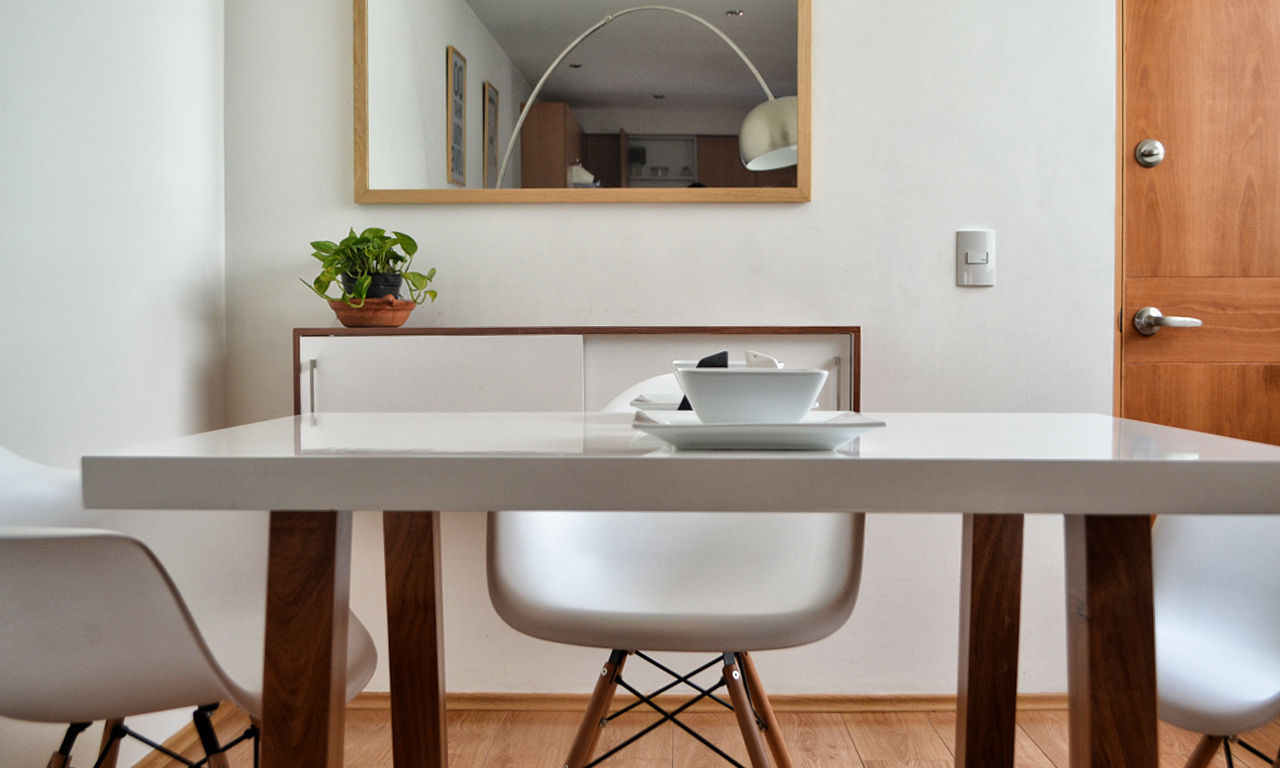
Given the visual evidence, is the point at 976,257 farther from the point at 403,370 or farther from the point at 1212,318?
the point at 403,370

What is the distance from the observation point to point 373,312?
2.03 metres

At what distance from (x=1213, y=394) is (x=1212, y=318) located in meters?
0.18

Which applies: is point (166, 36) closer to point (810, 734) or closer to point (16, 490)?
point (16, 490)

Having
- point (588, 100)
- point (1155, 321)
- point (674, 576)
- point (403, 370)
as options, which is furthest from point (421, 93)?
point (1155, 321)

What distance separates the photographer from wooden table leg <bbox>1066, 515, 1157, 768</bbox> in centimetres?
74

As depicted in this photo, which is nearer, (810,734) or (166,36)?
(166,36)

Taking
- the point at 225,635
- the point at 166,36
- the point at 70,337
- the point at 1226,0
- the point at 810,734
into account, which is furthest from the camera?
the point at 1226,0

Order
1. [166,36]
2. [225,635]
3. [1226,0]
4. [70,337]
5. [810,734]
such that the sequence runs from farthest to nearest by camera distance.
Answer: [1226,0]
[810,734]
[166,36]
[70,337]
[225,635]

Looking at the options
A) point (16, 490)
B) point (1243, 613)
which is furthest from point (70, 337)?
point (1243, 613)

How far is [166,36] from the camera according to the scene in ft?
6.42

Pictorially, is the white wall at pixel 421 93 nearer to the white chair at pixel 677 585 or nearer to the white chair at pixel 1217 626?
the white chair at pixel 677 585

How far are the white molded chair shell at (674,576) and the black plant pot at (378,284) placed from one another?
667 mm

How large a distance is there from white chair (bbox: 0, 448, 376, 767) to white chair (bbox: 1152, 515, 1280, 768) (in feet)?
3.30

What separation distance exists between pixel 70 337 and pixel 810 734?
5.60 ft
